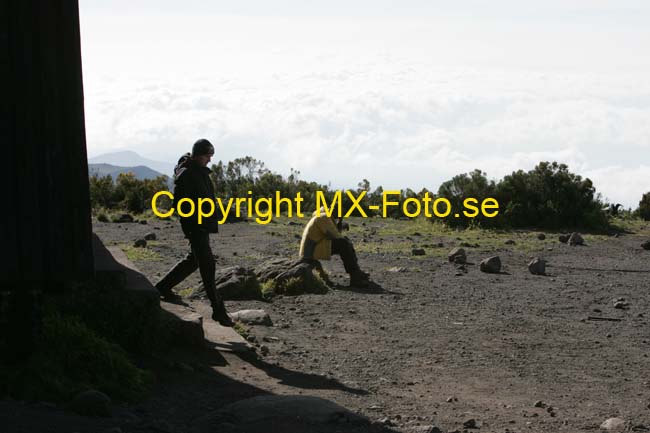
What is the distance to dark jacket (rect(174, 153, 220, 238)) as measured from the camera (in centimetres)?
953

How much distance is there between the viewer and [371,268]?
1612 centimetres

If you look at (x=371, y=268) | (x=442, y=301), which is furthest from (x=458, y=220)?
(x=442, y=301)

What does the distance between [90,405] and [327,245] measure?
7846 mm

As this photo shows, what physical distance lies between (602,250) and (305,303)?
30.4 ft

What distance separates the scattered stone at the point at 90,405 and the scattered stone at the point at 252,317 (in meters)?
4.28

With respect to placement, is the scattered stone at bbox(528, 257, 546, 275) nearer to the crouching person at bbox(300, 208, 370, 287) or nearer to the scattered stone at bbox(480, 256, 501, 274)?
the scattered stone at bbox(480, 256, 501, 274)

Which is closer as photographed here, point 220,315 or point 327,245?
point 220,315

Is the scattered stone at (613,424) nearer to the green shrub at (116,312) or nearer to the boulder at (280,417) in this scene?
the boulder at (280,417)

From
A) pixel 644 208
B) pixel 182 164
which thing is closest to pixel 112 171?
pixel 644 208

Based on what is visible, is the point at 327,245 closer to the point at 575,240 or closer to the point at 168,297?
the point at 168,297

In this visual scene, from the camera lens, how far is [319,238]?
1414cm

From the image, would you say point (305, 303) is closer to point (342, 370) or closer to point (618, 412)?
point (342, 370)

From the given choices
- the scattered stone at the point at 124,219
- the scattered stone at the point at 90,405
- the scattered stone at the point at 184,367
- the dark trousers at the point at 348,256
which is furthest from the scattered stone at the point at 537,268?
the scattered stone at the point at 124,219

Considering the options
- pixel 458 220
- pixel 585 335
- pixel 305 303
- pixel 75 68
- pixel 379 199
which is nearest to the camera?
pixel 75 68
